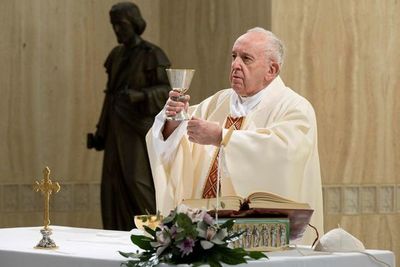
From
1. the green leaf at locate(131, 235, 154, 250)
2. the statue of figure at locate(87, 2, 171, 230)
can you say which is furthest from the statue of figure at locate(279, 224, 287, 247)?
the statue of figure at locate(87, 2, 171, 230)

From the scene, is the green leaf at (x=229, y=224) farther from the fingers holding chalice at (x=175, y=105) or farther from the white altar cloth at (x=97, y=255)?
the fingers holding chalice at (x=175, y=105)

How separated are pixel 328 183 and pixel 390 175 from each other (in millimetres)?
617

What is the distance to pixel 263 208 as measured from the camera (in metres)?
5.41

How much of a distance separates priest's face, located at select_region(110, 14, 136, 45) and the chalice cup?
4.84 meters

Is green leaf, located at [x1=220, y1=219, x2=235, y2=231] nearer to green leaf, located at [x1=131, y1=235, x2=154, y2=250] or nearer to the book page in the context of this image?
green leaf, located at [x1=131, y1=235, x2=154, y2=250]

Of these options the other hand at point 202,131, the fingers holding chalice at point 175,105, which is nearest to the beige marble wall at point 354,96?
the other hand at point 202,131

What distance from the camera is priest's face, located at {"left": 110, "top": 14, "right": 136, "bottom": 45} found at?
1107 centimetres

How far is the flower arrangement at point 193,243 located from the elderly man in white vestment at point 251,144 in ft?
5.53

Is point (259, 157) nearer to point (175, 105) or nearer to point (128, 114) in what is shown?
point (175, 105)

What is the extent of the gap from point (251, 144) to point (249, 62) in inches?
20.0

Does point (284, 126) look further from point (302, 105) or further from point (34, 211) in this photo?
point (34, 211)

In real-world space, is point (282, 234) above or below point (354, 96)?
below

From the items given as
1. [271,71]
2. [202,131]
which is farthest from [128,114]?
[202,131]

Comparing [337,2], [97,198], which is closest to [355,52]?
[337,2]
